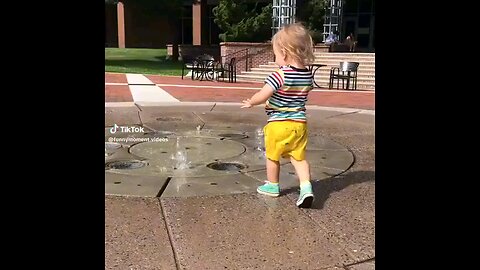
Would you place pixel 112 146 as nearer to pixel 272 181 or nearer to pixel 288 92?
pixel 272 181

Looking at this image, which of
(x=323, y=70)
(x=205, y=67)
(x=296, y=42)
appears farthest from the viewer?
(x=323, y=70)

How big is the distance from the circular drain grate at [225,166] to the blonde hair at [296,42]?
162 centimetres

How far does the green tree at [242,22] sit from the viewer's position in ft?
79.4

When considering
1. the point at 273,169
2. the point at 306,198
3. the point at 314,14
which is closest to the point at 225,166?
the point at 273,169

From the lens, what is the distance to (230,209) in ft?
11.7

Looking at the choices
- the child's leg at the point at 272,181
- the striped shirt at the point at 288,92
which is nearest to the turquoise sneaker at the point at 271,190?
the child's leg at the point at 272,181

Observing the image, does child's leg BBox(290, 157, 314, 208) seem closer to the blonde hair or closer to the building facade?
the blonde hair

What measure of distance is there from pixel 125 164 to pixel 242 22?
2052 centimetres

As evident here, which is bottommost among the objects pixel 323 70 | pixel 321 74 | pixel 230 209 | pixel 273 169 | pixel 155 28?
pixel 230 209

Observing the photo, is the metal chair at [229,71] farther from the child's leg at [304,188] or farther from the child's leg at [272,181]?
the child's leg at [304,188]

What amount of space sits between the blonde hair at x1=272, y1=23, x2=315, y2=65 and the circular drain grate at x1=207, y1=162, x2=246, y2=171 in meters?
1.62

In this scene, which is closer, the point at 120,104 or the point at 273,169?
the point at 273,169

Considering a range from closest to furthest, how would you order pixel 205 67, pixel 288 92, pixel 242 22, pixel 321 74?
pixel 288 92, pixel 321 74, pixel 205 67, pixel 242 22
